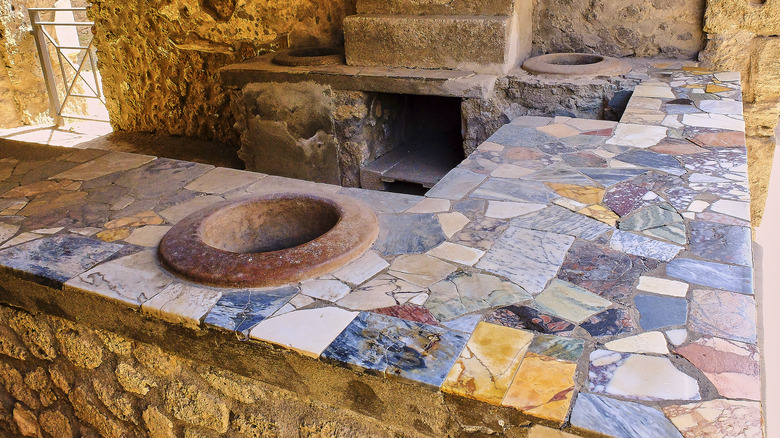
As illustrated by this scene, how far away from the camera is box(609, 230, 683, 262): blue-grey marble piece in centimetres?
180

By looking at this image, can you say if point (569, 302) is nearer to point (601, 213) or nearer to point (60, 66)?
point (601, 213)

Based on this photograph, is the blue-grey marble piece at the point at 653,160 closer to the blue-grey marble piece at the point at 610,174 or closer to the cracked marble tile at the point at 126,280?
the blue-grey marble piece at the point at 610,174

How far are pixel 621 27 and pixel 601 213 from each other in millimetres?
2507

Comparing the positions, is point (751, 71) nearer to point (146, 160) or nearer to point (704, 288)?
point (704, 288)

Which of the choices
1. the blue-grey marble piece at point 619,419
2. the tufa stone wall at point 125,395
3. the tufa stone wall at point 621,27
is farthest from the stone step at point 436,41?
the blue-grey marble piece at point 619,419

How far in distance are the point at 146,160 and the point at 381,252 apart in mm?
1559

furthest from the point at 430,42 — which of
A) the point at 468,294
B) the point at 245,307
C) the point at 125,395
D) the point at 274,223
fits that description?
the point at 125,395

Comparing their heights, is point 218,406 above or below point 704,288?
below

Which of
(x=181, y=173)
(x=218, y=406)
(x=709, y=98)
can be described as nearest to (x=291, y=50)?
(x=181, y=173)

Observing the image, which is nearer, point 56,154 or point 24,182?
point 24,182

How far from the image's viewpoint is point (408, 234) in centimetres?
201

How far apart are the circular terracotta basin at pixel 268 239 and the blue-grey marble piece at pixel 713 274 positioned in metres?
0.93

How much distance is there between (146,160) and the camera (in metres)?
2.88

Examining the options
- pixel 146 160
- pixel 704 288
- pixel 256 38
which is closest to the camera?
pixel 704 288
